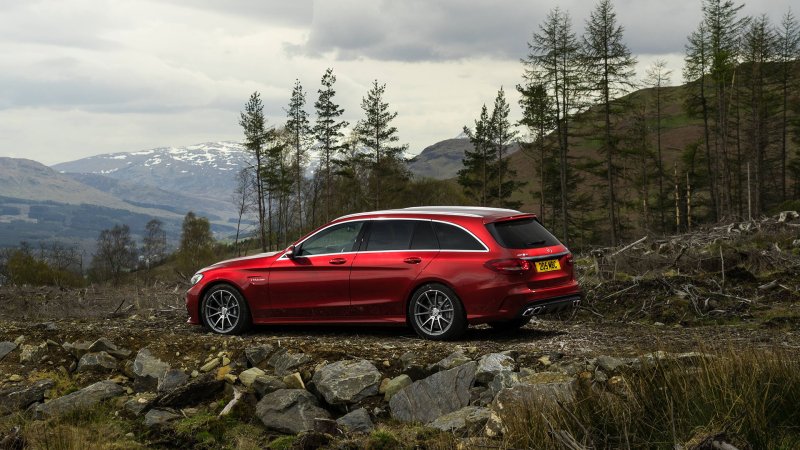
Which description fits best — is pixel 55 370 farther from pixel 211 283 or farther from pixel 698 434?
pixel 698 434

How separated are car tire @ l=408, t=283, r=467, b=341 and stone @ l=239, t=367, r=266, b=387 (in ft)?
6.78

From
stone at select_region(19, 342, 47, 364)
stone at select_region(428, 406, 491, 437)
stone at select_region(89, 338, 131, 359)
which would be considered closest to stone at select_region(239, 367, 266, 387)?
stone at select_region(89, 338, 131, 359)

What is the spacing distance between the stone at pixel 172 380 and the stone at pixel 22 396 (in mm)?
1652

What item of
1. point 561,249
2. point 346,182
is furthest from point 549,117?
point 561,249

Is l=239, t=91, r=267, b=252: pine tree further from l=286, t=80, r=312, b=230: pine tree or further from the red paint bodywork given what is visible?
the red paint bodywork

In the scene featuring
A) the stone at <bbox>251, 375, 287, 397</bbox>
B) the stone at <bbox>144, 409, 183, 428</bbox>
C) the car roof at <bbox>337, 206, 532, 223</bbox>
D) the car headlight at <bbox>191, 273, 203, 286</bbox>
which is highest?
the car roof at <bbox>337, 206, 532, 223</bbox>

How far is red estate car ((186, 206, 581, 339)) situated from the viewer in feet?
31.7

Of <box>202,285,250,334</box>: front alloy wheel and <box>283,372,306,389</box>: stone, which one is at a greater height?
<box>202,285,250,334</box>: front alloy wheel

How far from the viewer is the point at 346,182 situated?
6769 centimetres

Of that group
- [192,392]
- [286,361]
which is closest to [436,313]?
[286,361]

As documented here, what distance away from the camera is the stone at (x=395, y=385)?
8.67 meters

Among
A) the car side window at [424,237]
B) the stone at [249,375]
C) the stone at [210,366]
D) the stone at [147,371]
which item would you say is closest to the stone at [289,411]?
the stone at [249,375]

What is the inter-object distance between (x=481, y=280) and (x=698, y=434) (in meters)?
4.50

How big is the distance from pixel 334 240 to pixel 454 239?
6.23ft
